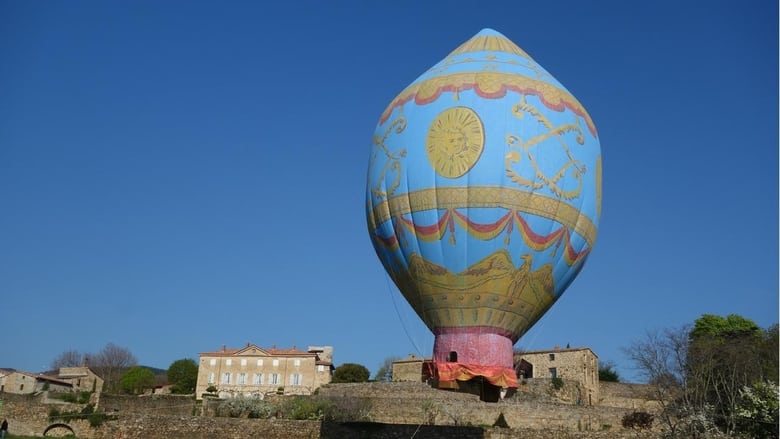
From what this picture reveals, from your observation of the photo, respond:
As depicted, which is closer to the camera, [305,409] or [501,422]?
[305,409]

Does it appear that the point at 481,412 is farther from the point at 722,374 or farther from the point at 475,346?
the point at 475,346

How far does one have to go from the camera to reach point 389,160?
15141 millimetres

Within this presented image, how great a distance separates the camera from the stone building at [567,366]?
4362 cm

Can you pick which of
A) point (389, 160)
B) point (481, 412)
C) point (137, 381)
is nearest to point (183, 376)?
point (137, 381)

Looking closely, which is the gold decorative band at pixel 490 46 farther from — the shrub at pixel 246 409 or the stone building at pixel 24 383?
the stone building at pixel 24 383

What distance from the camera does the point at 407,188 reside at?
14664mm

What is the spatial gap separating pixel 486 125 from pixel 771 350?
88.6 feet

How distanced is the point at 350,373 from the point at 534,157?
36.6 meters

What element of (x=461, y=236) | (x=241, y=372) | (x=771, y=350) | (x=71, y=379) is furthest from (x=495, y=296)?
(x=71, y=379)

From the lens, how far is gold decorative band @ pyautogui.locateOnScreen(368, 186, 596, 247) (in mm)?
13969

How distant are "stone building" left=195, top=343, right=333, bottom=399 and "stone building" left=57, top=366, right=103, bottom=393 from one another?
933 centimetres

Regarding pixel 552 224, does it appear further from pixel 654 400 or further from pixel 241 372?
pixel 241 372

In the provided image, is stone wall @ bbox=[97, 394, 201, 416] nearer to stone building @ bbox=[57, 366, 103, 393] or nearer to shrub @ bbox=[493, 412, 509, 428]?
shrub @ bbox=[493, 412, 509, 428]

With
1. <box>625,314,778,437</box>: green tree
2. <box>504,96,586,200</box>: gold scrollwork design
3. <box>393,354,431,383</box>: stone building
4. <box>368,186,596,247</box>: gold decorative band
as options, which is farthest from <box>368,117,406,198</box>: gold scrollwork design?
<box>393,354,431,383</box>: stone building
